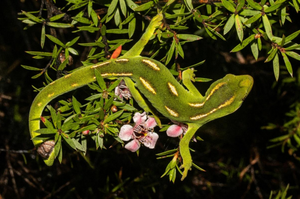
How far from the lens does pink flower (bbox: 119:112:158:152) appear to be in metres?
2.49

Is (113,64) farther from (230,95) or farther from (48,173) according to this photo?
(48,173)

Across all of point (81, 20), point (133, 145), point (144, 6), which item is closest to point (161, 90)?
point (133, 145)

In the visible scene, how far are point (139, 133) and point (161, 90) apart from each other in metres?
0.41

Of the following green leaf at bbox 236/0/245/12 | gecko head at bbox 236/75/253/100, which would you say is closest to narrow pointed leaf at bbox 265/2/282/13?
green leaf at bbox 236/0/245/12

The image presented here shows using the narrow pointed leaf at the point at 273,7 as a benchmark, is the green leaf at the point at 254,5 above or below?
above

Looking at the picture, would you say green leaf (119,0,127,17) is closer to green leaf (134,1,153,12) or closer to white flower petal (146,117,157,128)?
green leaf (134,1,153,12)

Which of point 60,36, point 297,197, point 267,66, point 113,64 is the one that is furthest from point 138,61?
point 297,197

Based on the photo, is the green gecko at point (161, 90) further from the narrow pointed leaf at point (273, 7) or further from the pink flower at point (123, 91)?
the narrow pointed leaf at point (273, 7)

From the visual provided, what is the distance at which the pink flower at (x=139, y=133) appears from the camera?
8.18 ft

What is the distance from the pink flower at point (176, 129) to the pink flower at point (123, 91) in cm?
45

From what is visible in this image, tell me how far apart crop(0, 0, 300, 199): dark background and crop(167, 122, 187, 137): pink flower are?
134cm

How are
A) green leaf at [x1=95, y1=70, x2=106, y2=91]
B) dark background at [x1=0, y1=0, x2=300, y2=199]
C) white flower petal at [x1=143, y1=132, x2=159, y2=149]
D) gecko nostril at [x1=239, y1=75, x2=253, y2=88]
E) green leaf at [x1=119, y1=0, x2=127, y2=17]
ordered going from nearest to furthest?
green leaf at [x1=95, y1=70, x2=106, y2=91] < green leaf at [x1=119, y1=0, x2=127, y2=17] < gecko nostril at [x1=239, y1=75, x2=253, y2=88] < white flower petal at [x1=143, y1=132, x2=159, y2=149] < dark background at [x1=0, y1=0, x2=300, y2=199]

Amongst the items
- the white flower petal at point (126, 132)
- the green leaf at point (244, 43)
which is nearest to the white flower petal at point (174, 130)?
the white flower petal at point (126, 132)

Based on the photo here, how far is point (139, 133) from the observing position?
8.70 ft
